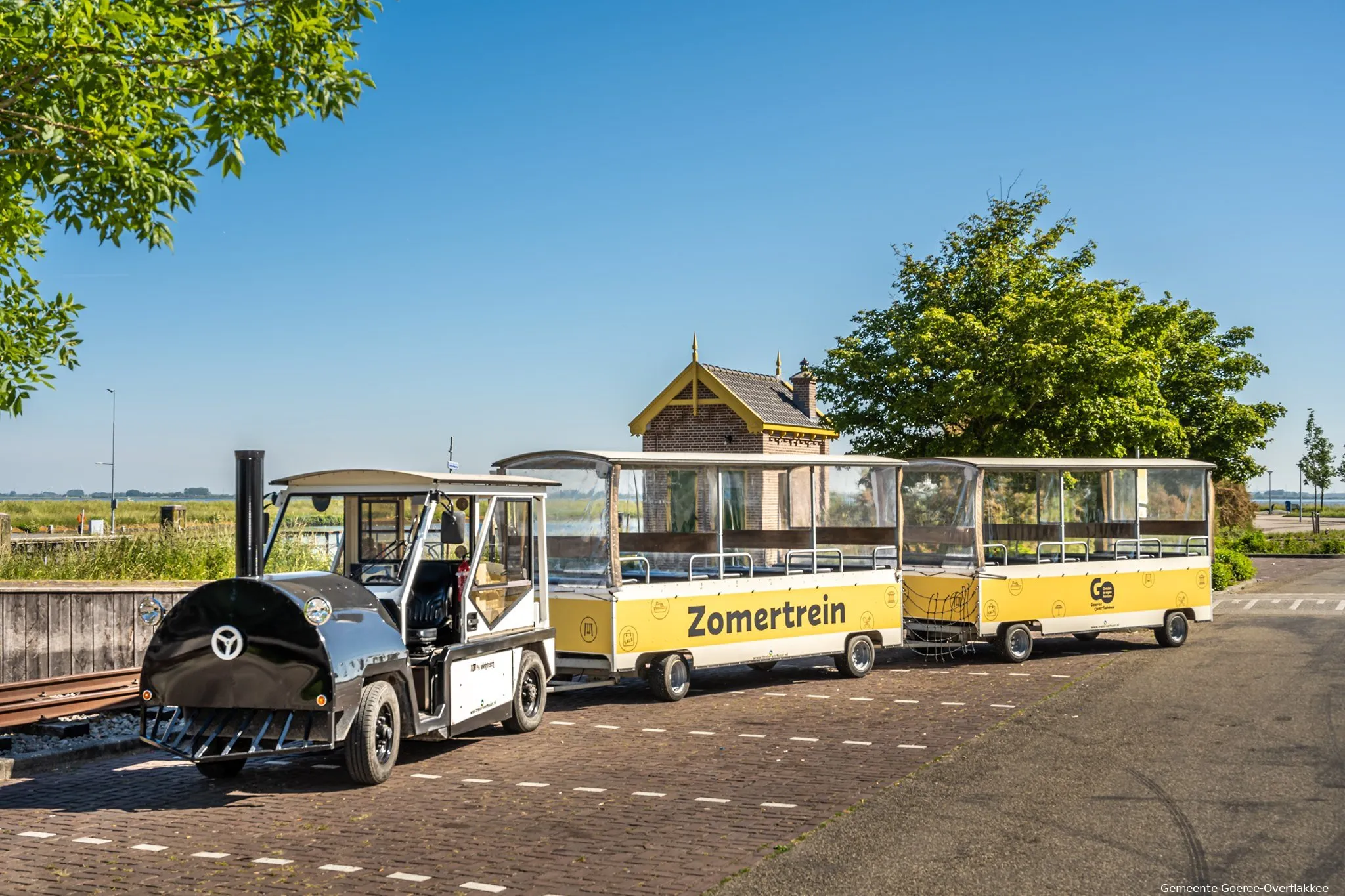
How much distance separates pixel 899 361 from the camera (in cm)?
2431

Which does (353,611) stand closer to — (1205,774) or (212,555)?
(1205,774)

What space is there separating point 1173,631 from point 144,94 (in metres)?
15.9

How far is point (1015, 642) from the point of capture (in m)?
16.8

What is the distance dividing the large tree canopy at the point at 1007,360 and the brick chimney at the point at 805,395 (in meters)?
9.20

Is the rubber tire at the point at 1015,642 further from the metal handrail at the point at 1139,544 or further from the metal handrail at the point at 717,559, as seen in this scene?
the metal handrail at the point at 717,559

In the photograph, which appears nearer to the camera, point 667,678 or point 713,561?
point 667,678

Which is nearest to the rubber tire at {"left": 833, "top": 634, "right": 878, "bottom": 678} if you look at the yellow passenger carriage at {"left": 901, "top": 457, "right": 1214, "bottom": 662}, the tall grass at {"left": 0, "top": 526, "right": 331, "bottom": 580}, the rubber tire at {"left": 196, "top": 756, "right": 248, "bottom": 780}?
the yellow passenger carriage at {"left": 901, "top": 457, "right": 1214, "bottom": 662}

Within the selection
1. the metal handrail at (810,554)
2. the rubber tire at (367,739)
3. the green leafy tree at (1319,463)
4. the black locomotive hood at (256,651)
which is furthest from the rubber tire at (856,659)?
the green leafy tree at (1319,463)

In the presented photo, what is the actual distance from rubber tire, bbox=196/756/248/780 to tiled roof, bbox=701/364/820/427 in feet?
78.1

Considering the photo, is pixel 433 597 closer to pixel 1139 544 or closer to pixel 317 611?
pixel 317 611

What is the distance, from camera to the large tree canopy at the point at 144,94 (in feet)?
26.6

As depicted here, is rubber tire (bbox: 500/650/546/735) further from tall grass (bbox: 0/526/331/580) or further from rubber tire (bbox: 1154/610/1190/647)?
rubber tire (bbox: 1154/610/1190/647)

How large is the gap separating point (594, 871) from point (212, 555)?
12341mm

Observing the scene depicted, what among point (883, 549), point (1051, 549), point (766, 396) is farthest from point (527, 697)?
point (766, 396)
